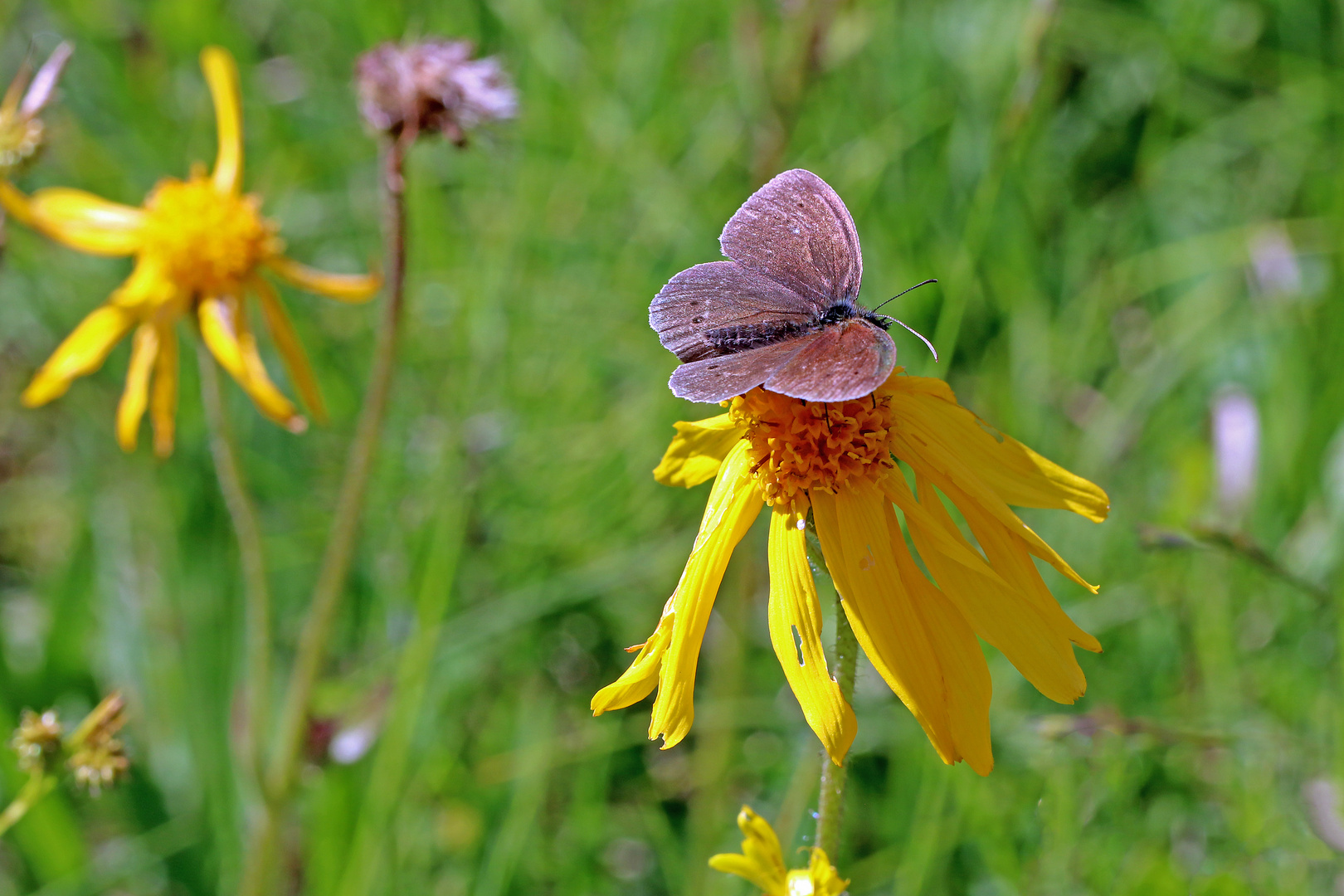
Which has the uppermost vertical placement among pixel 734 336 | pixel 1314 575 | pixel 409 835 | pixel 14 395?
pixel 734 336

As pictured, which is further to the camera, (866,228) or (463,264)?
(463,264)

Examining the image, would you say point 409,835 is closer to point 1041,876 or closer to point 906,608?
point 1041,876

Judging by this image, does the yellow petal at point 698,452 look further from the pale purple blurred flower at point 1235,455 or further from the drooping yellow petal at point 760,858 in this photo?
the pale purple blurred flower at point 1235,455

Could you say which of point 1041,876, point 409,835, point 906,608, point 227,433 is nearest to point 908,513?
point 906,608

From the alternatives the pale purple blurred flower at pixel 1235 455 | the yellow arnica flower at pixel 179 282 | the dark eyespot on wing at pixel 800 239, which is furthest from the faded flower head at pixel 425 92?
the pale purple blurred flower at pixel 1235 455

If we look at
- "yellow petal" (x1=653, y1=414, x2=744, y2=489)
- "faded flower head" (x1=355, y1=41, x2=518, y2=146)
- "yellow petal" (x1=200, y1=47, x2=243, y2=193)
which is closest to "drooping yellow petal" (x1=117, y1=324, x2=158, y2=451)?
"yellow petal" (x1=200, y1=47, x2=243, y2=193)

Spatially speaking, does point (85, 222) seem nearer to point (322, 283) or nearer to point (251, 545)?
point (322, 283)

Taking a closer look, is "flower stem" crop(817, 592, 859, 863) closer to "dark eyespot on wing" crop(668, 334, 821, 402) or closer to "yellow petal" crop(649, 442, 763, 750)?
"yellow petal" crop(649, 442, 763, 750)

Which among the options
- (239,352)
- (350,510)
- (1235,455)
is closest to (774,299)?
(350,510)
